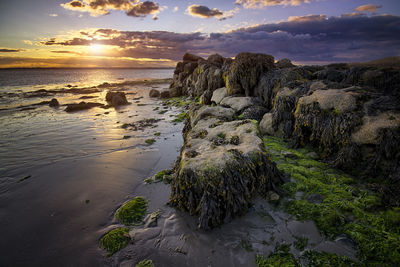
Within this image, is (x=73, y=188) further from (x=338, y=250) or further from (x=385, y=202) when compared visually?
(x=385, y=202)

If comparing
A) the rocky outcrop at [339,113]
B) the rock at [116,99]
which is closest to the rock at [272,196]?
the rocky outcrop at [339,113]

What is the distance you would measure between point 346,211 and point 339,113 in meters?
3.60

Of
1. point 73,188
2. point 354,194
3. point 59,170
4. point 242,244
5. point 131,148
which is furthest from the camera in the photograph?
point 131,148

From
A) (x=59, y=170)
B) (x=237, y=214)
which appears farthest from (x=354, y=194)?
(x=59, y=170)

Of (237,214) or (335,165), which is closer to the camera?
(237,214)

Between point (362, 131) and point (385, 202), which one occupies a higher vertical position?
point (362, 131)

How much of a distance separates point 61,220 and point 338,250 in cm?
613

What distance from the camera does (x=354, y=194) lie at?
14.5 ft

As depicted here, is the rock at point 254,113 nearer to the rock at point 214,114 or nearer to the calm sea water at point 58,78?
the rock at point 214,114

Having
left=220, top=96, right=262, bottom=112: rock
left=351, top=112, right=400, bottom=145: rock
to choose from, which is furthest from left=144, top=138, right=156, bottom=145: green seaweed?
left=351, top=112, right=400, bottom=145: rock

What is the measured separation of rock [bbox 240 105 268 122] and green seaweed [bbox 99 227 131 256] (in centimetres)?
774

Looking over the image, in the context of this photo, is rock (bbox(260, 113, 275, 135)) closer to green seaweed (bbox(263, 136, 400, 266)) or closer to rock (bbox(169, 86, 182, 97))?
green seaweed (bbox(263, 136, 400, 266))

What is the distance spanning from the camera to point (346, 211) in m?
4.00

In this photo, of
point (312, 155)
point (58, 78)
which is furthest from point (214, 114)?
point (58, 78)
